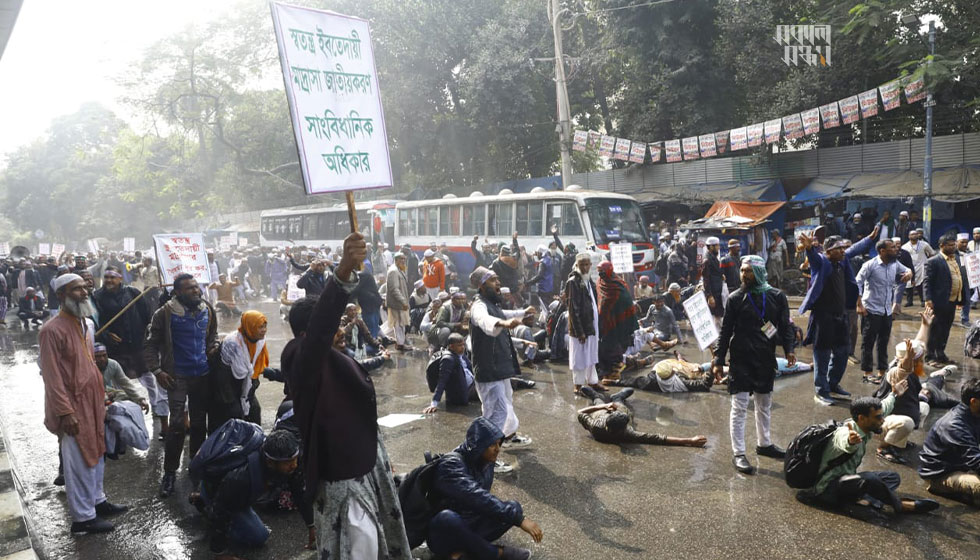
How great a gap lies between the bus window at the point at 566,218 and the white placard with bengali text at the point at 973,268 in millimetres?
8635

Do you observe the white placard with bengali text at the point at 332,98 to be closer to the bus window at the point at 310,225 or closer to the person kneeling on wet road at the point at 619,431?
the person kneeling on wet road at the point at 619,431

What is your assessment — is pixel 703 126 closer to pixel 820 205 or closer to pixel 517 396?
pixel 820 205

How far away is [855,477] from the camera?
457 cm

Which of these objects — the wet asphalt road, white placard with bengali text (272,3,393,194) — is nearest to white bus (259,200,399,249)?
the wet asphalt road

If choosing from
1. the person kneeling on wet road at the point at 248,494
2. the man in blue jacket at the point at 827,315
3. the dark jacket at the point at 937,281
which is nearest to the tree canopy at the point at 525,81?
the dark jacket at the point at 937,281

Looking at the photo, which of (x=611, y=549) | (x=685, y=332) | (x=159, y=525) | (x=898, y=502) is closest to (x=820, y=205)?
(x=685, y=332)

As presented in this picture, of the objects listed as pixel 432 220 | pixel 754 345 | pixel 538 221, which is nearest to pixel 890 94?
pixel 538 221

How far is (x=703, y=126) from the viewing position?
23.8 metres

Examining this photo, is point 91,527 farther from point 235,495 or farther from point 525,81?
point 525,81

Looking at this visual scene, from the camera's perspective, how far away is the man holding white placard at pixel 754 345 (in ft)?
18.4

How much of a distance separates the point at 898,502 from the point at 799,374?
443cm

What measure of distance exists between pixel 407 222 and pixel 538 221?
24.8 ft

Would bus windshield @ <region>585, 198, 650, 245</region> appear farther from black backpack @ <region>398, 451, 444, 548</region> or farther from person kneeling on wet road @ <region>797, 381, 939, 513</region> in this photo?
black backpack @ <region>398, 451, 444, 548</region>

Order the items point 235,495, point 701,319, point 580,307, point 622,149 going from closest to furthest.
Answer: point 235,495
point 580,307
point 701,319
point 622,149
